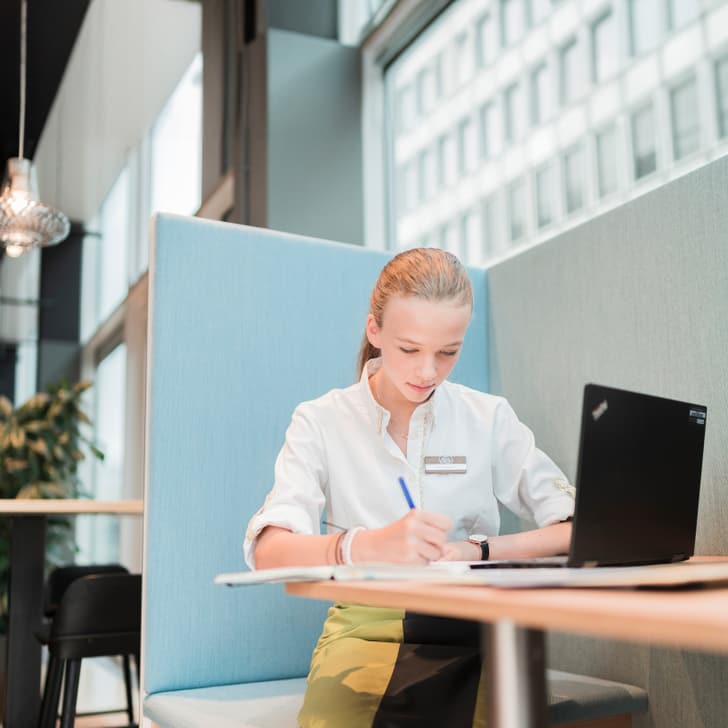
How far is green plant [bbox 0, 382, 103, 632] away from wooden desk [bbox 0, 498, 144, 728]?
82.9 inches

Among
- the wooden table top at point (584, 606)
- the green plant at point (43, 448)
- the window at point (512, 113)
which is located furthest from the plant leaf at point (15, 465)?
the wooden table top at point (584, 606)

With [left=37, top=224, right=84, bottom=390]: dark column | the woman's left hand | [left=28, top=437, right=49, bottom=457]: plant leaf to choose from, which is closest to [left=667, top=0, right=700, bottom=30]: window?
the woman's left hand

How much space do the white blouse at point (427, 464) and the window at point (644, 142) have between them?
1253 millimetres

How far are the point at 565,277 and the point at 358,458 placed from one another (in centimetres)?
65

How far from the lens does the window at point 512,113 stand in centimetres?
301

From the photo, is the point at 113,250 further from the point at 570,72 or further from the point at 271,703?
the point at 271,703

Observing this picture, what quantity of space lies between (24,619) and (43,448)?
2307 mm

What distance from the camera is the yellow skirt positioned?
1098 mm

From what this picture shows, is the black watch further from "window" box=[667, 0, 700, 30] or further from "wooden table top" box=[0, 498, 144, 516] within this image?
"window" box=[667, 0, 700, 30]

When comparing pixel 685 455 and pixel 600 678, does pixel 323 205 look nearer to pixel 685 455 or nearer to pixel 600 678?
pixel 600 678

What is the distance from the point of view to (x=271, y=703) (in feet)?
4.78

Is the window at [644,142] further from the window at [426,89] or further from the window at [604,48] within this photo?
the window at [426,89]

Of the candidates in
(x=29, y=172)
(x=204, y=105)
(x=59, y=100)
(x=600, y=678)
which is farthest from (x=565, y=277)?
(x=59, y=100)

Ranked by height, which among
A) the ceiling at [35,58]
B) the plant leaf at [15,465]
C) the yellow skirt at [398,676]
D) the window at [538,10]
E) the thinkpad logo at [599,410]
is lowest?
the yellow skirt at [398,676]
